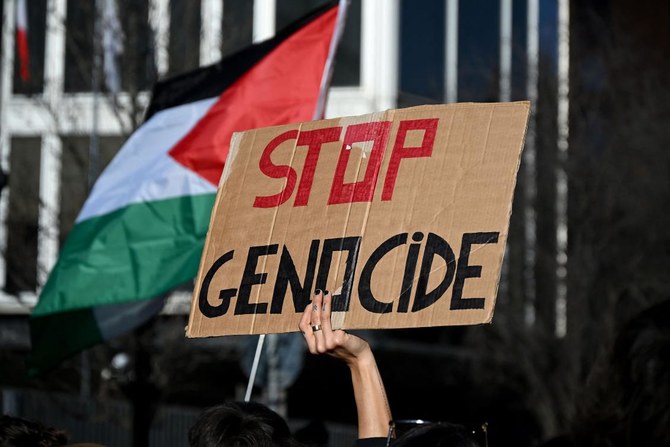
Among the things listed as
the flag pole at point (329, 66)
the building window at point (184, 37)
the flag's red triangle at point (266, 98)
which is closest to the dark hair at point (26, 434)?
the flag pole at point (329, 66)

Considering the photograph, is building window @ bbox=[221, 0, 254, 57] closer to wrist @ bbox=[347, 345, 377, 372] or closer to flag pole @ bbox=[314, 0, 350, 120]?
flag pole @ bbox=[314, 0, 350, 120]

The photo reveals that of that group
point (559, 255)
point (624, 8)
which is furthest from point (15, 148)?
point (624, 8)

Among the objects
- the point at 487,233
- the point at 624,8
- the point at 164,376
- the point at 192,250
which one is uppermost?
the point at 624,8

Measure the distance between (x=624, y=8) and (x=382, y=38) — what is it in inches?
278

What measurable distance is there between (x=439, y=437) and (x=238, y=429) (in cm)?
71

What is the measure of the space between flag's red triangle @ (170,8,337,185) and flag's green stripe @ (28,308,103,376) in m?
1.15

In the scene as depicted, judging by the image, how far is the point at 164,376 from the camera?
42.0 ft

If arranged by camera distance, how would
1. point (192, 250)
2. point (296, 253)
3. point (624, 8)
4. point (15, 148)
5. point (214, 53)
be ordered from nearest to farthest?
point (296, 253) < point (192, 250) < point (214, 53) < point (15, 148) < point (624, 8)

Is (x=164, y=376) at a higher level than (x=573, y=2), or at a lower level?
lower

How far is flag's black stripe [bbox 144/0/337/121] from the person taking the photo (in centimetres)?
863

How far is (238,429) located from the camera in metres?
4.07

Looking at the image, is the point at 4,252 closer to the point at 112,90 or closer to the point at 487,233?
the point at 112,90

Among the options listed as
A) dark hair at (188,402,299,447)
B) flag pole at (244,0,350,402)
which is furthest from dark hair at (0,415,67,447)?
flag pole at (244,0,350,402)

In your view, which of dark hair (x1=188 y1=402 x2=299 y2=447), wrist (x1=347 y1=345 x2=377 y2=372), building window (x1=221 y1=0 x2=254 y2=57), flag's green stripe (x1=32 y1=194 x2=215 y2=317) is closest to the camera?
dark hair (x1=188 y1=402 x2=299 y2=447)
